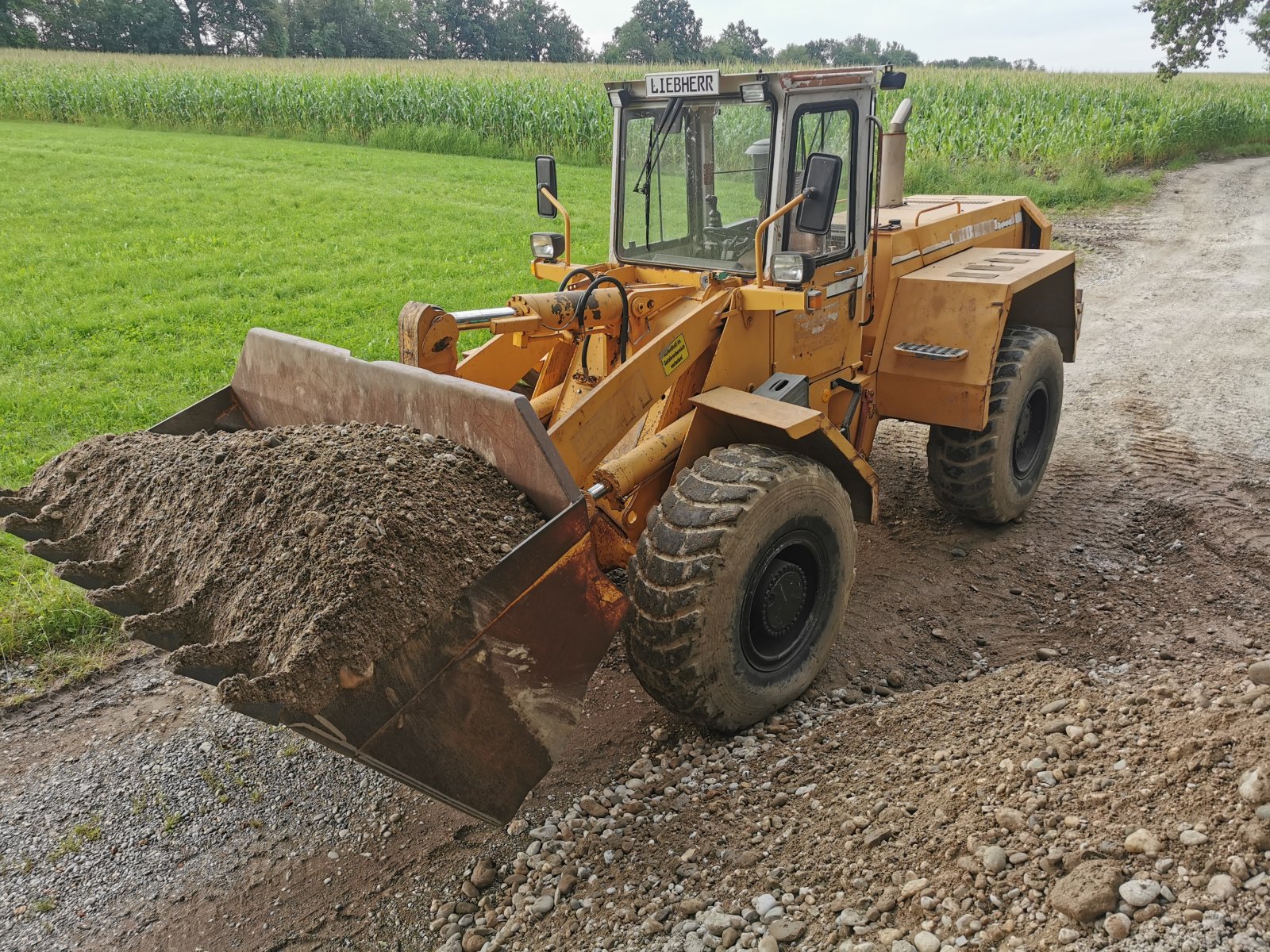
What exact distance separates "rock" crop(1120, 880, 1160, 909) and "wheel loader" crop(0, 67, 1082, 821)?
5.20 feet

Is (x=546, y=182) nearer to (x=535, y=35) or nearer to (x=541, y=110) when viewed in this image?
(x=541, y=110)

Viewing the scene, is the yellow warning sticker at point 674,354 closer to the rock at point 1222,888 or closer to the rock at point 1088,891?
the rock at point 1088,891

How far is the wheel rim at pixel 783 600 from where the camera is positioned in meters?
4.07

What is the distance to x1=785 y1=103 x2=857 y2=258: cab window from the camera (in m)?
4.70

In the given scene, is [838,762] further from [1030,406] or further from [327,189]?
[327,189]

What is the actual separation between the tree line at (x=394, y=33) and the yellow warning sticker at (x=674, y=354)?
44.7 metres

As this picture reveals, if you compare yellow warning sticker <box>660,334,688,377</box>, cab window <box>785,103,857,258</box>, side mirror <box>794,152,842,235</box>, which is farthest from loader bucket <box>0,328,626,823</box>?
cab window <box>785,103,857,258</box>

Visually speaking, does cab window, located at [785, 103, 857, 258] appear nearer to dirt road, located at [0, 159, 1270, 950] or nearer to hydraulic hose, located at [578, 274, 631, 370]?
hydraulic hose, located at [578, 274, 631, 370]

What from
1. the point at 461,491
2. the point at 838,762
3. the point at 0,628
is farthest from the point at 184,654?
the point at 0,628

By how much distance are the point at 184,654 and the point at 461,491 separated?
3.45 ft

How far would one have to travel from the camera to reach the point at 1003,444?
5.76 meters

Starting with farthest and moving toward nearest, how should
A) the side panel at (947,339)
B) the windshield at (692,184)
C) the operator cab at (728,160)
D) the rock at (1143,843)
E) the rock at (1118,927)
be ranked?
the side panel at (947,339)
the windshield at (692,184)
the operator cab at (728,160)
the rock at (1143,843)
the rock at (1118,927)

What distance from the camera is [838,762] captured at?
3953 millimetres

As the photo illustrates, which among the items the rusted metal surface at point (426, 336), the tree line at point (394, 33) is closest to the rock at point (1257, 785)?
the rusted metal surface at point (426, 336)
